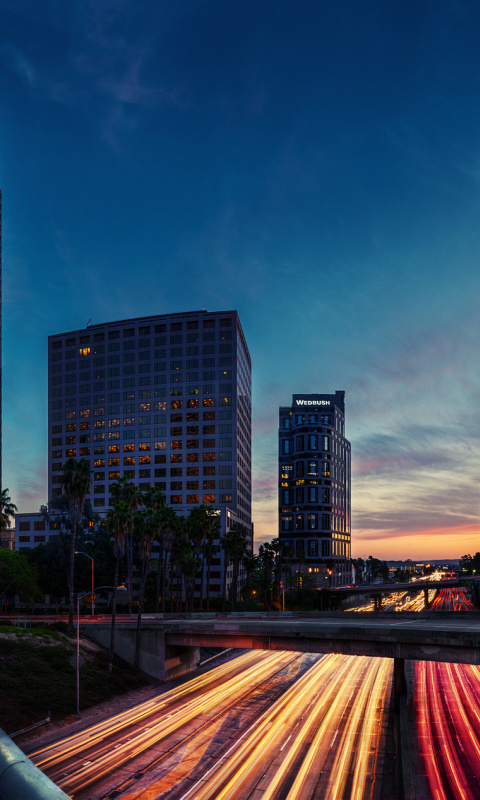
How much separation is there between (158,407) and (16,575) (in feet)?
274

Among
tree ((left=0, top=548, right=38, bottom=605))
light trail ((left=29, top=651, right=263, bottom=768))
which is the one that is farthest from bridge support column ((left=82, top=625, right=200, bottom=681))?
tree ((left=0, top=548, right=38, bottom=605))

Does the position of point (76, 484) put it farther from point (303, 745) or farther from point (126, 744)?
point (303, 745)

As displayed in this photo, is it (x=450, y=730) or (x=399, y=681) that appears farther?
(x=399, y=681)

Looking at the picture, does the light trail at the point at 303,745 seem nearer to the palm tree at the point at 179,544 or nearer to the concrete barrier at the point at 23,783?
the palm tree at the point at 179,544

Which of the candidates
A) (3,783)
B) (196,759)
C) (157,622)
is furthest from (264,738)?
(3,783)

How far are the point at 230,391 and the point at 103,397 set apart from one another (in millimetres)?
39244

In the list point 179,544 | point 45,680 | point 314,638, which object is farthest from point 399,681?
point 179,544

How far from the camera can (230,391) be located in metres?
157

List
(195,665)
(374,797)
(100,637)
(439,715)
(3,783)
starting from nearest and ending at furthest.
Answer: (3,783)
(374,797)
(439,715)
(100,637)
(195,665)

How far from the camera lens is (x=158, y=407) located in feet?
529

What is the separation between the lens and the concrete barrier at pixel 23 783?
3596mm

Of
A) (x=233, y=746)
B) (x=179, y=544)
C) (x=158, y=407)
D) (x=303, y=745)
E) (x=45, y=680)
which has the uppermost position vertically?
(x=158, y=407)

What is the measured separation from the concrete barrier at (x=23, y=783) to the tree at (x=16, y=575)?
3374 inches

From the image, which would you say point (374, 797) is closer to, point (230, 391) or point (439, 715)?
point (439, 715)
